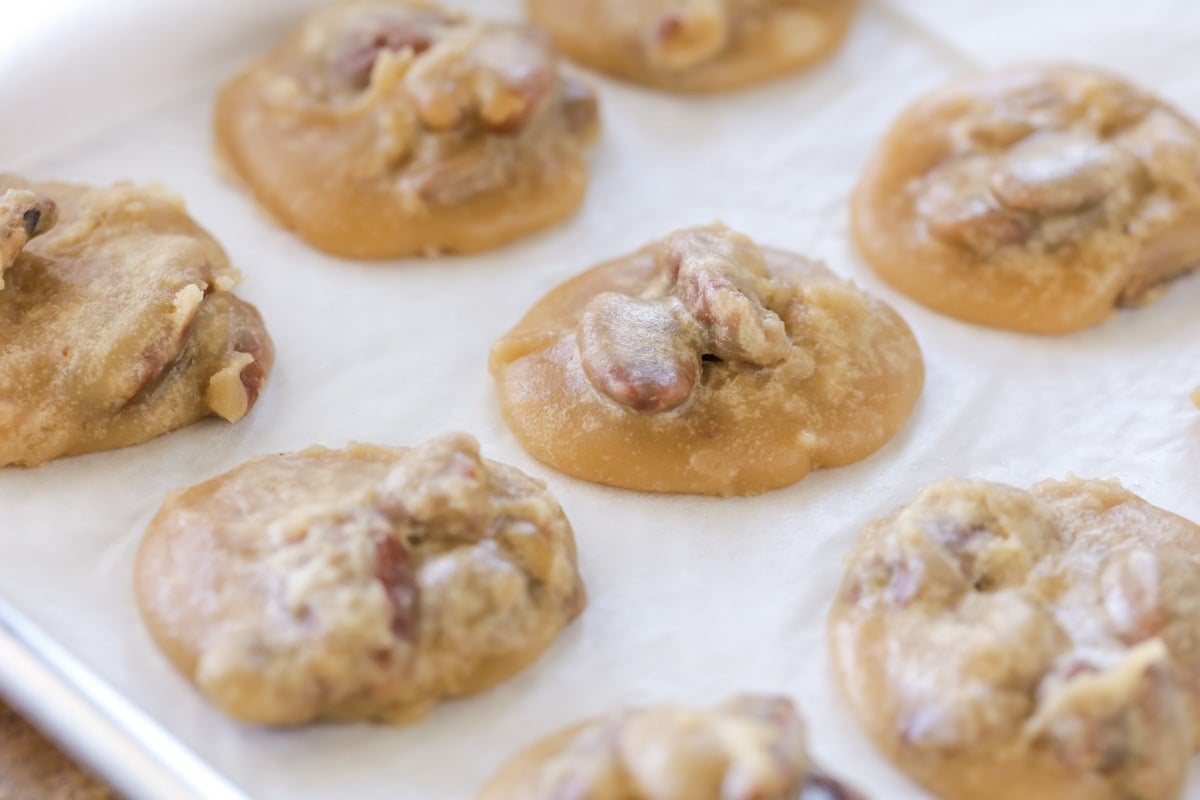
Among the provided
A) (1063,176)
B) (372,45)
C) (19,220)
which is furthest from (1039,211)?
(19,220)

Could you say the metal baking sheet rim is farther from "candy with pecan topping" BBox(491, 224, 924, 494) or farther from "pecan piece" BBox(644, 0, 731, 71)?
"pecan piece" BBox(644, 0, 731, 71)

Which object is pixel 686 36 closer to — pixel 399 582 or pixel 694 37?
pixel 694 37

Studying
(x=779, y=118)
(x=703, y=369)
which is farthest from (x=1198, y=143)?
(x=703, y=369)

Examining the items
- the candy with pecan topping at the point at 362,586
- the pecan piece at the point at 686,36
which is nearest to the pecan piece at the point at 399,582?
the candy with pecan topping at the point at 362,586

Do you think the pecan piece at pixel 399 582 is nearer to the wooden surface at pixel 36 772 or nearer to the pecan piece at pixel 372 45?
the wooden surface at pixel 36 772

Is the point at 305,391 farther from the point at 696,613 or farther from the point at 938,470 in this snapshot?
the point at 938,470

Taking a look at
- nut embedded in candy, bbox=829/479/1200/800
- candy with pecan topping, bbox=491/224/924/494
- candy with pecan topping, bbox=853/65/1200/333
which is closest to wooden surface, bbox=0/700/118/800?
candy with pecan topping, bbox=491/224/924/494
